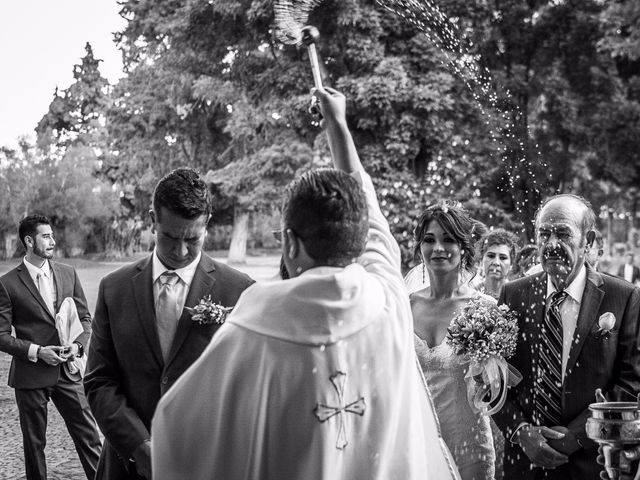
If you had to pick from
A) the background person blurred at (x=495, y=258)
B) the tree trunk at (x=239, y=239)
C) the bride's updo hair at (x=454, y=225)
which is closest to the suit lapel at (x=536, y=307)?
the bride's updo hair at (x=454, y=225)

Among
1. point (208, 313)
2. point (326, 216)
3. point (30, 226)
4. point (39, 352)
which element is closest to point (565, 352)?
point (208, 313)

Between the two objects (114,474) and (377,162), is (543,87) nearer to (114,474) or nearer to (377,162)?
(377,162)

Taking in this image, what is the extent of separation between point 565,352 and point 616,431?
864mm

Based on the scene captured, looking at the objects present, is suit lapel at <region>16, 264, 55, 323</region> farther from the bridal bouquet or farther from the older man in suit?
the bridal bouquet

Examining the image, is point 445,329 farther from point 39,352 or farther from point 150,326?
point 39,352

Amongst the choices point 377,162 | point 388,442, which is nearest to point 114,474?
point 388,442

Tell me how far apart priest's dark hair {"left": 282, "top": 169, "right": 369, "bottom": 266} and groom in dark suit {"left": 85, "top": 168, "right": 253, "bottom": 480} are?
116 centimetres

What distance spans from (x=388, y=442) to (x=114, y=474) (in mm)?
1653

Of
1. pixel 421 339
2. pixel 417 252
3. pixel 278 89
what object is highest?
pixel 278 89

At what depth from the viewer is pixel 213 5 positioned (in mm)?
21516

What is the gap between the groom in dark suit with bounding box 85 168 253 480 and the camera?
11.2ft

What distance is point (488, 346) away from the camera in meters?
4.09

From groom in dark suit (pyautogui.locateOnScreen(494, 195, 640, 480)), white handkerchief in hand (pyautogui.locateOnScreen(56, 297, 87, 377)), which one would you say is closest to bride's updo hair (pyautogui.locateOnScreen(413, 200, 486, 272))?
groom in dark suit (pyautogui.locateOnScreen(494, 195, 640, 480))

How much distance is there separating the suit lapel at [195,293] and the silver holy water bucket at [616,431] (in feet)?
5.59
